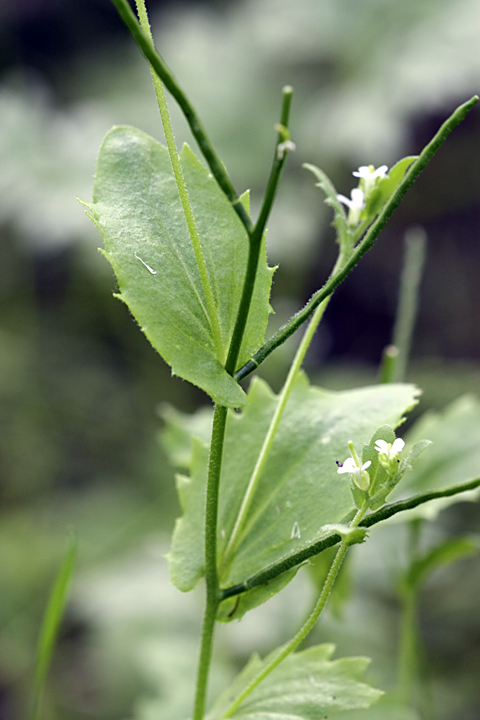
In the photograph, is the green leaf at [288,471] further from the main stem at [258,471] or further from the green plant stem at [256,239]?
the green plant stem at [256,239]

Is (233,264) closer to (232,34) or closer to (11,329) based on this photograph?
(11,329)

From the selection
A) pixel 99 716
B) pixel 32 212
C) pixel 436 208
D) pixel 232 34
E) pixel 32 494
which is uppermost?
pixel 232 34

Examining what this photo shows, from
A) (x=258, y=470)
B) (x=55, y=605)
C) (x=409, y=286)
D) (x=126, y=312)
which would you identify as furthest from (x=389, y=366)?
(x=126, y=312)

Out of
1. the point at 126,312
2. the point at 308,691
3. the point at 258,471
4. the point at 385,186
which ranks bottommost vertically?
the point at 308,691

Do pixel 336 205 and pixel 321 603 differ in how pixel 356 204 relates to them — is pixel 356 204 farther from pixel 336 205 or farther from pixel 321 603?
pixel 321 603

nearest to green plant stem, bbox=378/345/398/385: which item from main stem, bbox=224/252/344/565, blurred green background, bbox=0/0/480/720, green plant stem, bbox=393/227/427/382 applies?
green plant stem, bbox=393/227/427/382

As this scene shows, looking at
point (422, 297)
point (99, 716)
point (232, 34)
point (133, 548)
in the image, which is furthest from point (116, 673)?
point (232, 34)
